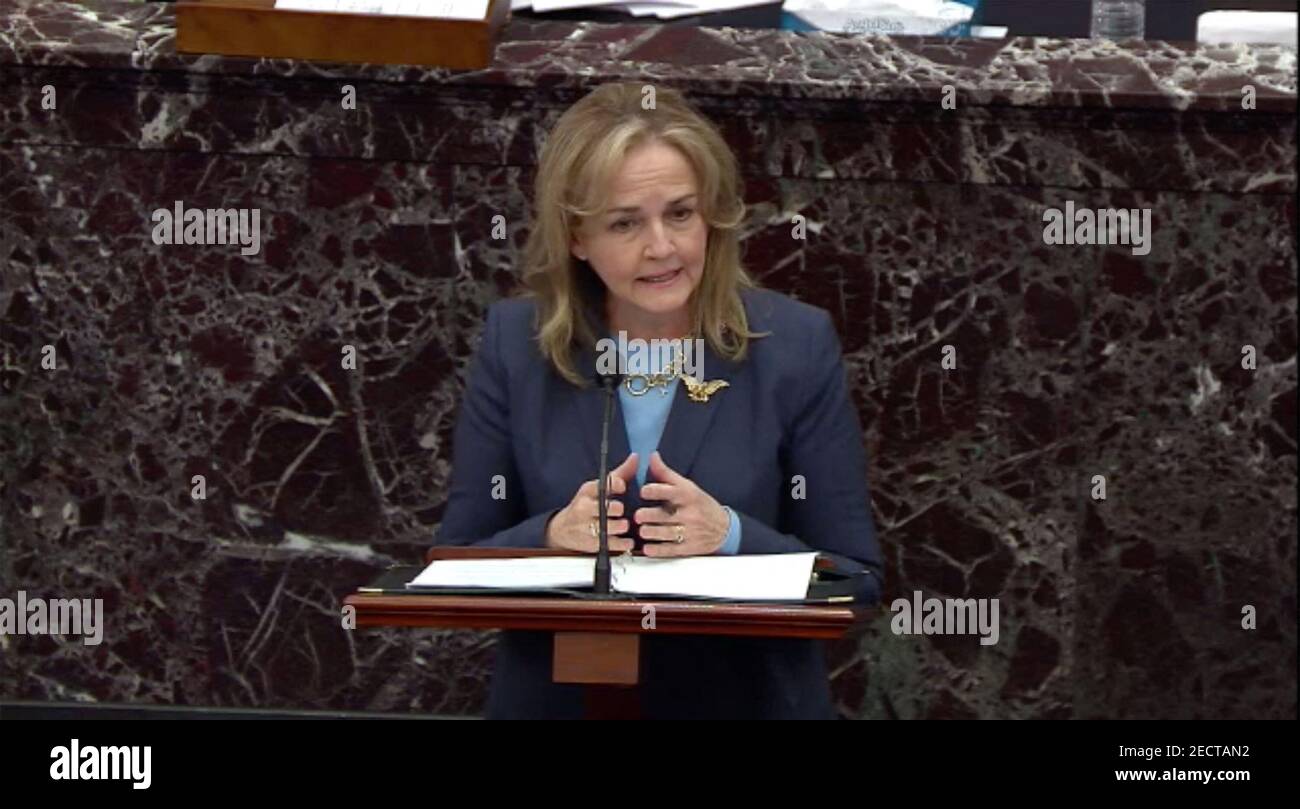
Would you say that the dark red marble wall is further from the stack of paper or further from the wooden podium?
the wooden podium

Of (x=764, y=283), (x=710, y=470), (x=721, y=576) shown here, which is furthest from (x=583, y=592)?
(x=764, y=283)

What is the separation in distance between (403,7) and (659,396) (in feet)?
4.03

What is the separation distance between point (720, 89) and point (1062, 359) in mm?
852

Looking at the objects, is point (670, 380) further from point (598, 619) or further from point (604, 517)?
point (598, 619)

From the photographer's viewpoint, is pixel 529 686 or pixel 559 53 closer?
pixel 529 686

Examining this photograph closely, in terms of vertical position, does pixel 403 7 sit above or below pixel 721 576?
above

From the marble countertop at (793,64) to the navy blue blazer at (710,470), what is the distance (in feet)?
2.86

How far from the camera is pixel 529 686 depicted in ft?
12.4

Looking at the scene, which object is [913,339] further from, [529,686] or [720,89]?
[529,686]

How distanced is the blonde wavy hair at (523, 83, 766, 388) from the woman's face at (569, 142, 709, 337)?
0.06 feet

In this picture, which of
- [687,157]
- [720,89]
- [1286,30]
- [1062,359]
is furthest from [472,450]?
[1286,30]

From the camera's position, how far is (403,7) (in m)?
4.70
